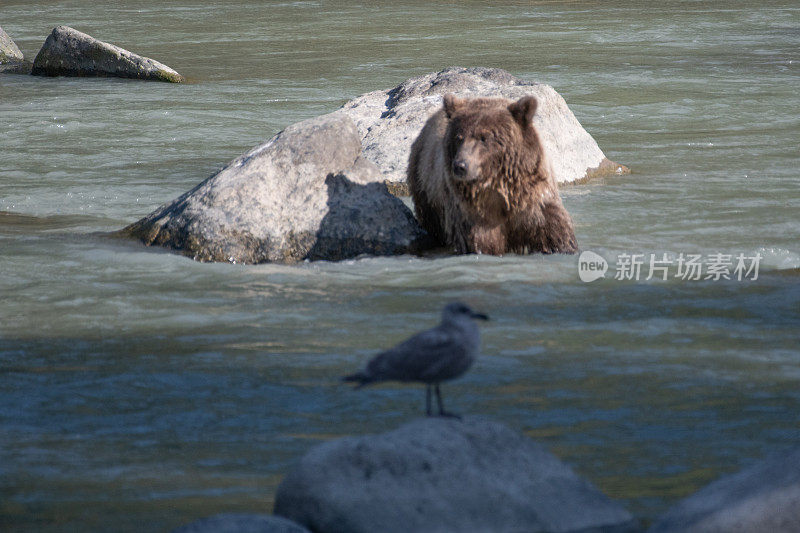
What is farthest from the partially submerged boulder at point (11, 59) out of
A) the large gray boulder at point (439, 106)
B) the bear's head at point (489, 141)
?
the bear's head at point (489, 141)

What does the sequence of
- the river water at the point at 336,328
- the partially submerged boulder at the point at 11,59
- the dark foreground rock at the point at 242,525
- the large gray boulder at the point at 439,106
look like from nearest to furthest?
the dark foreground rock at the point at 242,525 → the river water at the point at 336,328 → the large gray boulder at the point at 439,106 → the partially submerged boulder at the point at 11,59

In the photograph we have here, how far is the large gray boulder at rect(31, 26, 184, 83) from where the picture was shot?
71.1 ft

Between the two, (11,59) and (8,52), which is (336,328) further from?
(8,52)

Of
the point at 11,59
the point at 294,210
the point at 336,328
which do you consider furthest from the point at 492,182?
the point at 11,59

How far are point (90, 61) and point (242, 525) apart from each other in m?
19.7

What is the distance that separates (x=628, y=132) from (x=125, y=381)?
10.7 meters

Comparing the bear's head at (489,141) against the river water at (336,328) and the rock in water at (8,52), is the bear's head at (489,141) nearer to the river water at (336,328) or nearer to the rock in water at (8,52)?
the river water at (336,328)

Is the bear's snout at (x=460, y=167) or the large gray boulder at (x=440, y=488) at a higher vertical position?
the bear's snout at (x=460, y=167)

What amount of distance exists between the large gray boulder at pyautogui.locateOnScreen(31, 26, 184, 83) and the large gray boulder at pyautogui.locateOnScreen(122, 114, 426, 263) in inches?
479

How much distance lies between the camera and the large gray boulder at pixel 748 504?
4.12 meters

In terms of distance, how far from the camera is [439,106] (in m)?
12.7

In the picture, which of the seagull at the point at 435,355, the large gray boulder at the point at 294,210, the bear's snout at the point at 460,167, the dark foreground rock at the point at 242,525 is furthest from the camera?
the large gray boulder at the point at 294,210

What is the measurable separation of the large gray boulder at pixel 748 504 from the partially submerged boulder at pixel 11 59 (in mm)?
21644

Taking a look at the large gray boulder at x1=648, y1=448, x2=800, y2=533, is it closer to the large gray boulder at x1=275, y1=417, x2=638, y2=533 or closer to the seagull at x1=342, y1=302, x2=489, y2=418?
the large gray boulder at x1=275, y1=417, x2=638, y2=533
